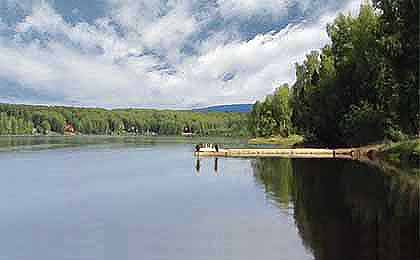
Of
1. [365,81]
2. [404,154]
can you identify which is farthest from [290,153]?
[404,154]

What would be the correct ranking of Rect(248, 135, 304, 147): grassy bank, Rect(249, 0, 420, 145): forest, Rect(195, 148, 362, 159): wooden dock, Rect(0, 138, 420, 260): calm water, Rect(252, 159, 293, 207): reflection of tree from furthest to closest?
1. Rect(248, 135, 304, 147): grassy bank
2. Rect(195, 148, 362, 159): wooden dock
3. Rect(249, 0, 420, 145): forest
4. Rect(252, 159, 293, 207): reflection of tree
5. Rect(0, 138, 420, 260): calm water

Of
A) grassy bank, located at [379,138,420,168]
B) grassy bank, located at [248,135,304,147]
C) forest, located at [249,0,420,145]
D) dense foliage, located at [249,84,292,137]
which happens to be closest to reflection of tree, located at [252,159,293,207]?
grassy bank, located at [379,138,420,168]

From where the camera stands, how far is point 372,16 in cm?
5769

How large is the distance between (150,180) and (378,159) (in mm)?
23505

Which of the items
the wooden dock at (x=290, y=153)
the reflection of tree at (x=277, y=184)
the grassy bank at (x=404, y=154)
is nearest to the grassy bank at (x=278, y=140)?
the wooden dock at (x=290, y=153)

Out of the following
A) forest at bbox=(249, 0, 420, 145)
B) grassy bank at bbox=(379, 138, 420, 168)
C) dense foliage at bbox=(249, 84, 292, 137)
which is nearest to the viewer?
forest at bbox=(249, 0, 420, 145)

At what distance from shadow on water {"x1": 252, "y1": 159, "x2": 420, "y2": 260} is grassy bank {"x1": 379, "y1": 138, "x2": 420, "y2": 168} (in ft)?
10.3

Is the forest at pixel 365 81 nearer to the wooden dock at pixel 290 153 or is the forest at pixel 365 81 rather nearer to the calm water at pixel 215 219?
the wooden dock at pixel 290 153

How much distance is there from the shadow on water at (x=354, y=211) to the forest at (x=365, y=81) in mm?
7458

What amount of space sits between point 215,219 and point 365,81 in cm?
4175

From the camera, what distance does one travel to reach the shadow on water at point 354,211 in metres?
13.1

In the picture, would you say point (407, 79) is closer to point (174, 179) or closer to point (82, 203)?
point (174, 179)

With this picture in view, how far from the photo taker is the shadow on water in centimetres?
1314

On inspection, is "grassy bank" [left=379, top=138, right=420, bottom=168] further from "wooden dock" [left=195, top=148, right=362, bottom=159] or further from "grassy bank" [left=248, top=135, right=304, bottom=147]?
"grassy bank" [left=248, top=135, right=304, bottom=147]
